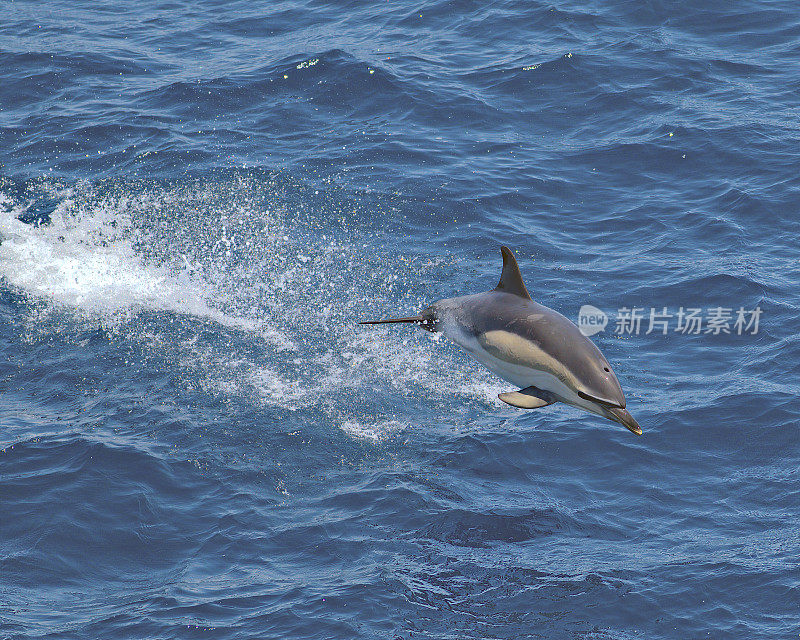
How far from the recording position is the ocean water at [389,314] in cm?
1116

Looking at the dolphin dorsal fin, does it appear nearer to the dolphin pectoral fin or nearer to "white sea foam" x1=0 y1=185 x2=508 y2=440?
the dolphin pectoral fin

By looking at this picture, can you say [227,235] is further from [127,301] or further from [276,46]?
[276,46]

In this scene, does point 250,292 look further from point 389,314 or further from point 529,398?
point 529,398

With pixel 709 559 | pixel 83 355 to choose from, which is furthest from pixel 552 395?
pixel 83 355

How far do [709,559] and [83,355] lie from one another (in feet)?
29.0

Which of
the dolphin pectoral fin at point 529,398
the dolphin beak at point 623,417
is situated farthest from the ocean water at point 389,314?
the dolphin beak at point 623,417

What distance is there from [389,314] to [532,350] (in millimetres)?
6417

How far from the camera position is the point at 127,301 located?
16297 millimetres

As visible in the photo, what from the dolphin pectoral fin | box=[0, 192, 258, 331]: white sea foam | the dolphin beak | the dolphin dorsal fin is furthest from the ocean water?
the dolphin dorsal fin

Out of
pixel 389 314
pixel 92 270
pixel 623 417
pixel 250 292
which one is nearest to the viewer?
pixel 623 417

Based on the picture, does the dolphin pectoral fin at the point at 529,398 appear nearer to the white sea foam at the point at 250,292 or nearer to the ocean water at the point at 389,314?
the ocean water at the point at 389,314

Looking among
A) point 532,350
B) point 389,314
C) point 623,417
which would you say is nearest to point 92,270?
point 389,314

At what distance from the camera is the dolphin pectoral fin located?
9250 mm

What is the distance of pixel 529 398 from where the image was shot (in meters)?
9.40
